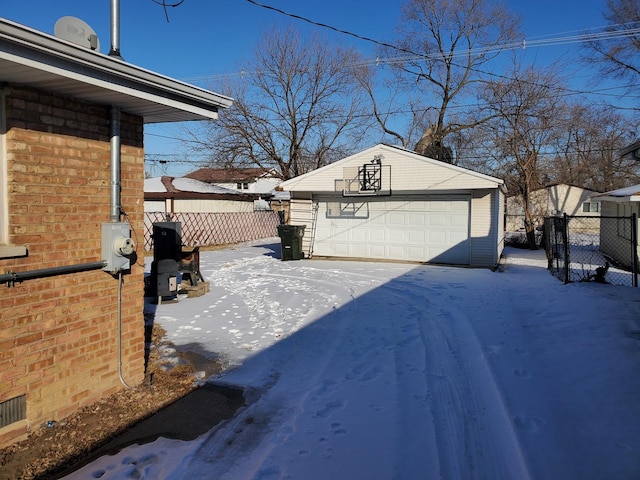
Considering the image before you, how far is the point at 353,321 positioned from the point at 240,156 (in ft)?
71.2

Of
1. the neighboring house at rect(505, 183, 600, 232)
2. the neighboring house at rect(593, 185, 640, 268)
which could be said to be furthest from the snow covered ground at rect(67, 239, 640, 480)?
the neighboring house at rect(505, 183, 600, 232)

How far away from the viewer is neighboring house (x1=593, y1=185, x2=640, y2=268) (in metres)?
13.1

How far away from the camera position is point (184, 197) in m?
25.4

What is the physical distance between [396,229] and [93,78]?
500 inches

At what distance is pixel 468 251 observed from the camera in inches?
562

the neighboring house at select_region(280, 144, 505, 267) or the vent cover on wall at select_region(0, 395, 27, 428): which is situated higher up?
the neighboring house at select_region(280, 144, 505, 267)

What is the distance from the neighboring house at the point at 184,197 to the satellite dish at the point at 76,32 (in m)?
21.5

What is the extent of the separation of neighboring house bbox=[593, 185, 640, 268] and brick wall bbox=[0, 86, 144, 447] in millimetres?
12652

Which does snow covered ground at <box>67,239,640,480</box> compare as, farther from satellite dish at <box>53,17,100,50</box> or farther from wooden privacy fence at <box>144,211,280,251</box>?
wooden privacy fence at <box>144,211,280,251</box>

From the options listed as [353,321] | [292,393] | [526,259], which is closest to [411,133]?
[526,259]

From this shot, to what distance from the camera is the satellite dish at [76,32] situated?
12.3 ft

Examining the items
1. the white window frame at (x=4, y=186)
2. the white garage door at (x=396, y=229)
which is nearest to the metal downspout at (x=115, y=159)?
the white window frame at (x=4, y=186)

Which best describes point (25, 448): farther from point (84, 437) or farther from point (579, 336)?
point (579, 336)

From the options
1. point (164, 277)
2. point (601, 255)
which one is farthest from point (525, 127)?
point (164, 277)
